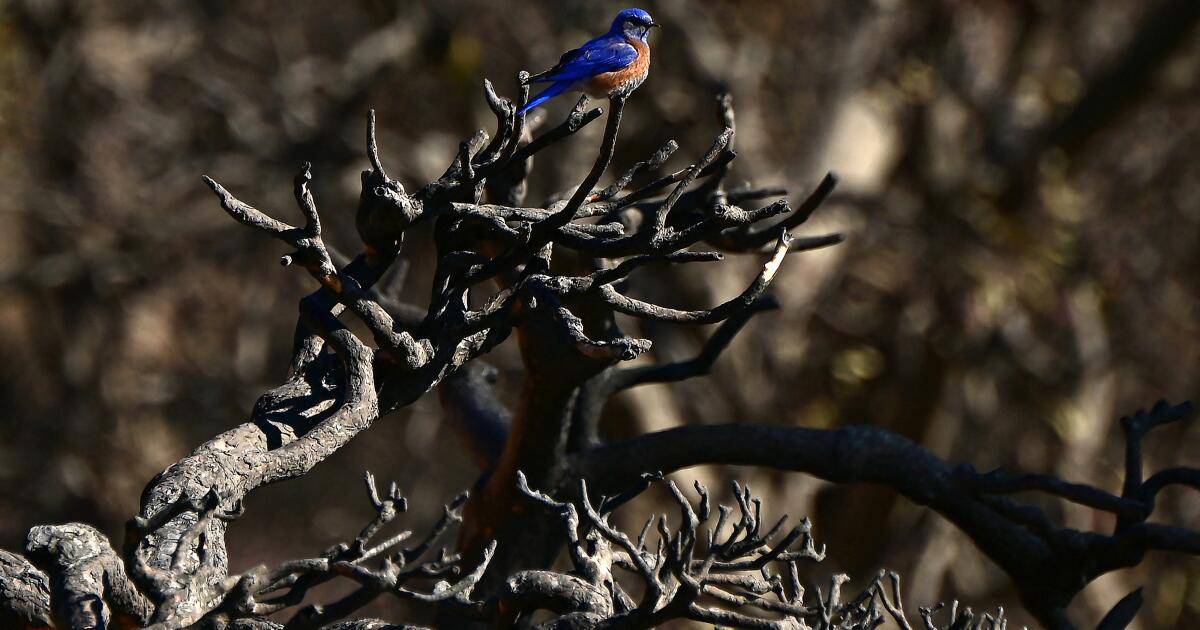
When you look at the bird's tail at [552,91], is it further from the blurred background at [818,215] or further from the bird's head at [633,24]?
the blurred background at [818,215]

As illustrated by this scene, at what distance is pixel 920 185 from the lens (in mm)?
9945

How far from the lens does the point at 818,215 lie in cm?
913

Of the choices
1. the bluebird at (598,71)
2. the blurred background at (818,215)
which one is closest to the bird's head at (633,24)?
the bluebird at (598,71)

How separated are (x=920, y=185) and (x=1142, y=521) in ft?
21.2

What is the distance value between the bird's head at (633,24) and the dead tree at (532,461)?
0.31 meters

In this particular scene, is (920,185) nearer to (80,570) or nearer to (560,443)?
(560,443)

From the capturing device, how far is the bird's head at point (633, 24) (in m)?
3.69

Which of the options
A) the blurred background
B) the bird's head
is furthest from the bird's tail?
the blurred background

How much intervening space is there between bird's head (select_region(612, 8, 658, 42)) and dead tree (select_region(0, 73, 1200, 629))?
1.03 ft

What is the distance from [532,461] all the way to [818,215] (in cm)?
552

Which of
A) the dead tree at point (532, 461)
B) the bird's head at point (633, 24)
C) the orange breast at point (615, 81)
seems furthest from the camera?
the bird's head at point (633, 24)

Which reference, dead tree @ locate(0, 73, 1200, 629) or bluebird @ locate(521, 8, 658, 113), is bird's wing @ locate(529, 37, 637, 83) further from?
dead tree @ locate(0, 73, 1200, 629)

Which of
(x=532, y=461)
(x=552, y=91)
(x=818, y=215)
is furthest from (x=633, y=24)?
(x=818, y=215)

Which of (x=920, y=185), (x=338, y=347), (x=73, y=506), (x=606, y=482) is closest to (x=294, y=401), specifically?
(x=338, y=347)
